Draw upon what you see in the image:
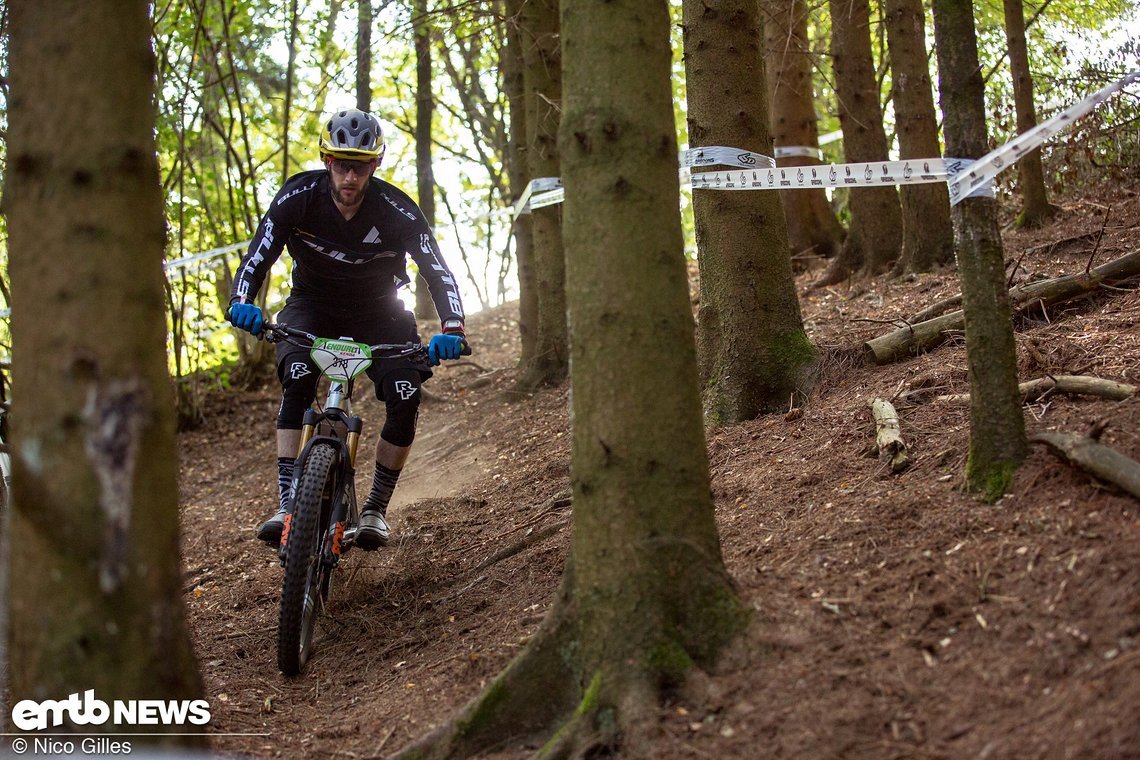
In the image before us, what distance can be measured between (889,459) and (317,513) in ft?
8.26

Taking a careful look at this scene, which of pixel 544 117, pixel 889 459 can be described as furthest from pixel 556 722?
pixel 544 117

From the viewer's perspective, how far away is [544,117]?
9133 millimetres

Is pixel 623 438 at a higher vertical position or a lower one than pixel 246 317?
lower

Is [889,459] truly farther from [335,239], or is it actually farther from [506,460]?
[506,460]

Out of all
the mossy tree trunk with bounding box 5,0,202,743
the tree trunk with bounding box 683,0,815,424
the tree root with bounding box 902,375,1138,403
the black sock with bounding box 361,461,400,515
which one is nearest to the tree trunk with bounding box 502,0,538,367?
the tree trunk with bounding box 683,0,815,424

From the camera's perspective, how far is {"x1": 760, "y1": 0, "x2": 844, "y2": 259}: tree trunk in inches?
440

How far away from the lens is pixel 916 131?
8.65 m

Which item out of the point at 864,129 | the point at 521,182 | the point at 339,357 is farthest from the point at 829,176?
the point at 521,182

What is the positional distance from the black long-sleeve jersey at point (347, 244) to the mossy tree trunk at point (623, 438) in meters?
1.94

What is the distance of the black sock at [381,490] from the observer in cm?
531

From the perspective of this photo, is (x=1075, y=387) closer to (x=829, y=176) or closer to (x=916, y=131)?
(x=829, y=176)

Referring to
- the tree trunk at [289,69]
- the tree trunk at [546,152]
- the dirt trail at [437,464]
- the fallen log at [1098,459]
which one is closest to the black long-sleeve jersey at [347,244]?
the dirt trail at [437,464]

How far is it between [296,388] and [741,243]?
273 cm

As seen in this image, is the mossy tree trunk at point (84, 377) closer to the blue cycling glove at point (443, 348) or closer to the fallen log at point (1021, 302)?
the blue cycling glove at point (443, 348)
